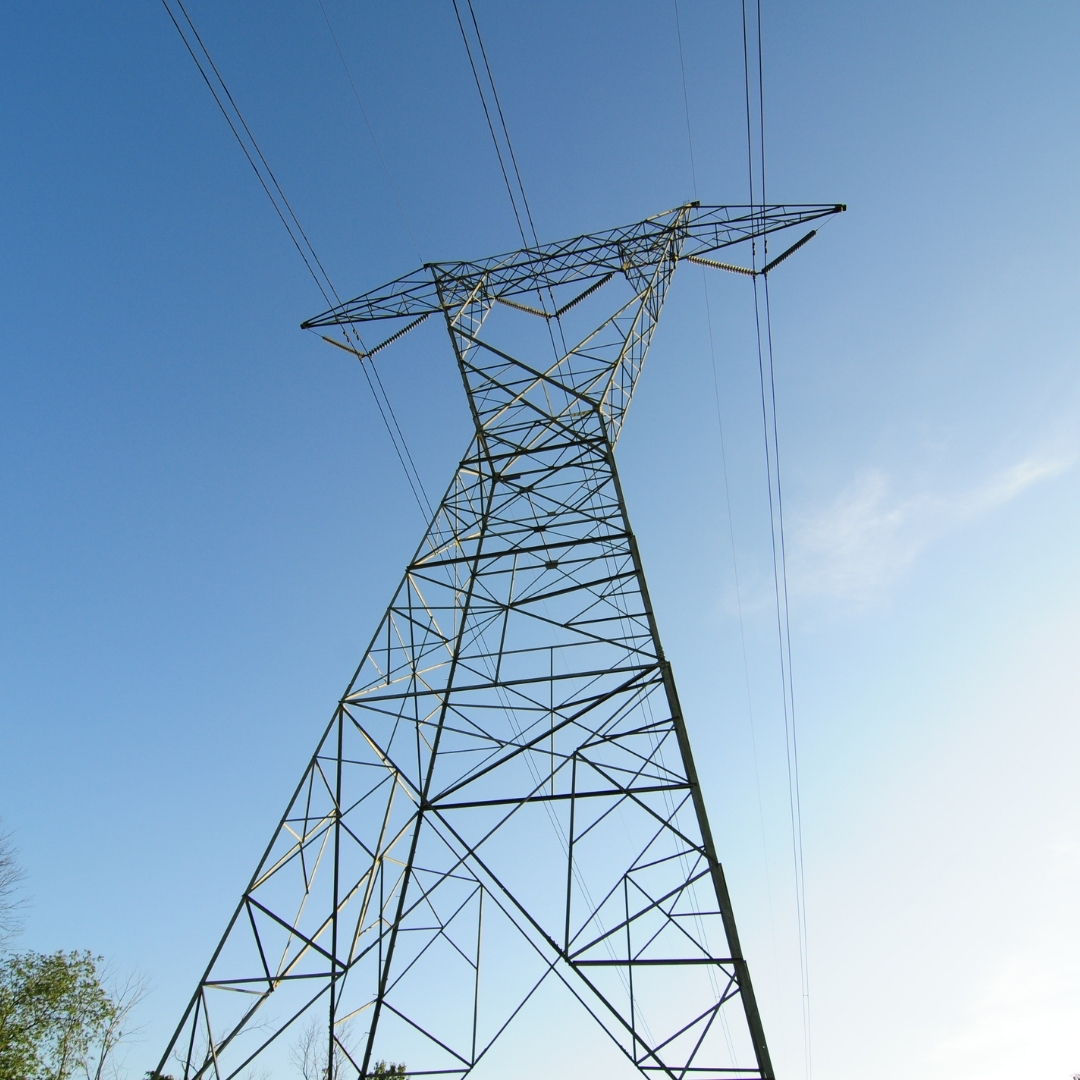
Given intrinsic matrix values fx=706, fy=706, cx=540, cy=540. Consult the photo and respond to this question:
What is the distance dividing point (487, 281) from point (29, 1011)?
85.5 ft

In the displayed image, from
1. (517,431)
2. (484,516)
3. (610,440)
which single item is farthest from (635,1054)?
(517,431)

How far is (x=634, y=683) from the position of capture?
24.2 ft

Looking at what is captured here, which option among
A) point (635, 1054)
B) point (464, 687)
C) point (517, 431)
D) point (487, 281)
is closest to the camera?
point (635, 1054)

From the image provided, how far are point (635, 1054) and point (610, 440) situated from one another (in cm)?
733

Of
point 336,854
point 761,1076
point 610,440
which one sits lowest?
point 761,1076

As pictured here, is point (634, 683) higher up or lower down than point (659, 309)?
lower down

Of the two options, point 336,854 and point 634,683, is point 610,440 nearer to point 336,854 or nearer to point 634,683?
point 634,683

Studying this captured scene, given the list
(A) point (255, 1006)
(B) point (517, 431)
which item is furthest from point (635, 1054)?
(B) point (517, 431)

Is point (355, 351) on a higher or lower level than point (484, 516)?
higher

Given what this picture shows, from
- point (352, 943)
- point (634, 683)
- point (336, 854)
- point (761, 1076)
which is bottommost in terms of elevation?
point (761, 1076)

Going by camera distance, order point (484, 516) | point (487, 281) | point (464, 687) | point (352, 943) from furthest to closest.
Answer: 1. point (487, 281)
2. point (484, 516)
3. point (464, 687)
4. point (352, 943)

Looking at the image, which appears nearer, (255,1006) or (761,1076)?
(761,1076)

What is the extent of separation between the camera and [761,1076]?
17.4 feet

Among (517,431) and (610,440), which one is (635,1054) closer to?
(610,440)
